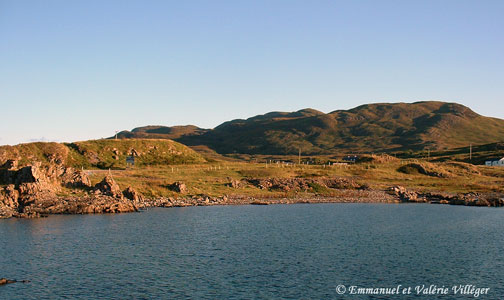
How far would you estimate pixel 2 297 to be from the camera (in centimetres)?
3219

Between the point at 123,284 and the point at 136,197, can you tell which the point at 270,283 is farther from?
the point at 136,197

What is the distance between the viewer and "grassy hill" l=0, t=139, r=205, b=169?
12006 centimetres

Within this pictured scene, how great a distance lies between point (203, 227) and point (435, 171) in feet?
325

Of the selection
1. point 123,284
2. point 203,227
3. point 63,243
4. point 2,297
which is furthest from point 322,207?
point 2,297

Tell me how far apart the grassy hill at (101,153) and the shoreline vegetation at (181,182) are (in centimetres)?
26

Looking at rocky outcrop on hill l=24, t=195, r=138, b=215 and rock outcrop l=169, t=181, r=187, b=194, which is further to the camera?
rock outcrop l=169, t=181, r=187, b=194

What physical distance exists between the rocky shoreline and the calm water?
17.5 feet

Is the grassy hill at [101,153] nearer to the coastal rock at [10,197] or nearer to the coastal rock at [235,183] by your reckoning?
the coastal rock at [235,183]

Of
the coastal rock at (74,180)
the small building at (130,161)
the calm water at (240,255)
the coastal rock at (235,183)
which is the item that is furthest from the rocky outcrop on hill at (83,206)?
the small building at (130,161)

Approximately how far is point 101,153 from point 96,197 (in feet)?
206

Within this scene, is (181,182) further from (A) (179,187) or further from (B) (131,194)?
(B) (131,194)

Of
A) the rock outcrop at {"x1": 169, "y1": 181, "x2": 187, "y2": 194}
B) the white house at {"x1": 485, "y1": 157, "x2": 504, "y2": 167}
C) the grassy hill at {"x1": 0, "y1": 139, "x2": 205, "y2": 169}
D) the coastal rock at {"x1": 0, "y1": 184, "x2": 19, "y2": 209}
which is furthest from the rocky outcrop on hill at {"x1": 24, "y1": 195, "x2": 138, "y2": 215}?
the white house at {"x1": 485, "y1": 157, "x2": 504, "y2": 167}

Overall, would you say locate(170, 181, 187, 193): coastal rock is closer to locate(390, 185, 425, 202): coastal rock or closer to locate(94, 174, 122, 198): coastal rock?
locate(94, 174, 122, 198): coastal rock

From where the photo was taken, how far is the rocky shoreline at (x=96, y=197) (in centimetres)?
7288
